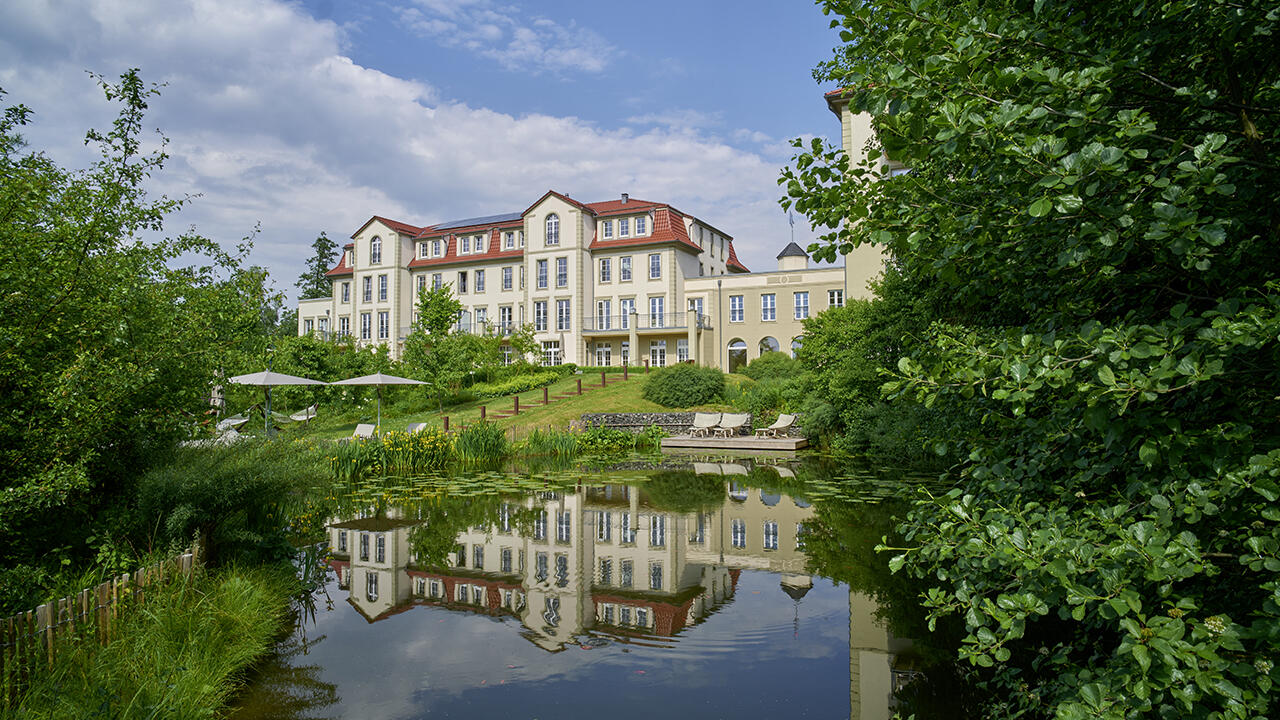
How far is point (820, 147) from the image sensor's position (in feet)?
9.21

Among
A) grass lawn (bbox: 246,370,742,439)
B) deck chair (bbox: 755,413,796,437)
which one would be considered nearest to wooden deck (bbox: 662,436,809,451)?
deck chair (bbox: 755,413,796,437)

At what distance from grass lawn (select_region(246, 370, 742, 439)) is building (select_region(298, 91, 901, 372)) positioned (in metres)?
9.18

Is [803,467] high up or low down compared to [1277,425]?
down

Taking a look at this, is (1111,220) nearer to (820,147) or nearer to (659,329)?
(820,147)

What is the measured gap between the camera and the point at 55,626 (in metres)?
3.82

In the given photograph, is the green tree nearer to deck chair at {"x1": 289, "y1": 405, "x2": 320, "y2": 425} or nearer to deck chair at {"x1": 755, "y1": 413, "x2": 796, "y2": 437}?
deck chair at {"x1": 755, "y1": 413, "x2": 796, "y2": 437}

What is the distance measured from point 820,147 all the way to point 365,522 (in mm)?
8890

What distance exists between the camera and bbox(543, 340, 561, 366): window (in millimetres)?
42594

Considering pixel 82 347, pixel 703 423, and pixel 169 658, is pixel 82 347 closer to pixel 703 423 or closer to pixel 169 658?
pixel 169 658

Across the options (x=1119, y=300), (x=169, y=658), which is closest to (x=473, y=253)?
(x=169, y=658)

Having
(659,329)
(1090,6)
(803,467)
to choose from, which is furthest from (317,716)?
(659,329)

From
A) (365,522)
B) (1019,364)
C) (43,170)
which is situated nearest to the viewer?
(1019,364)

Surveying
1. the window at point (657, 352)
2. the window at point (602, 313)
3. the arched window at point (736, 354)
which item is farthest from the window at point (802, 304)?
the window at point (602, 313)

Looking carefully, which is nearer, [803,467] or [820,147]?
[820,147]
